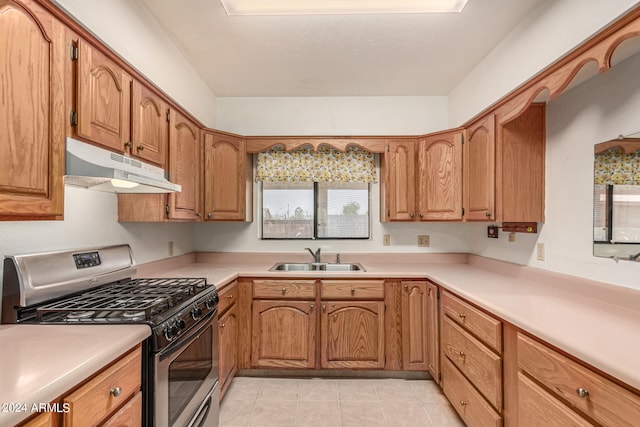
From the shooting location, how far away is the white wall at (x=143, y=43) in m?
1.39

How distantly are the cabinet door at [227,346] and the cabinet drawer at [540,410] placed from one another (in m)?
1.74

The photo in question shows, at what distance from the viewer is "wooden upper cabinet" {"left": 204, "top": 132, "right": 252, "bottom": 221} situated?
257cm

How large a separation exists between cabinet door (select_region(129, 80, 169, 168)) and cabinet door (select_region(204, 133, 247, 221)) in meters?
0.60

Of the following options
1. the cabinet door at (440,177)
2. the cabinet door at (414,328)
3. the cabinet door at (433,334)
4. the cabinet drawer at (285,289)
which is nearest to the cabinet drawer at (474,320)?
the cabinet door at (433,334)

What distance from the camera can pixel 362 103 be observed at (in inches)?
120

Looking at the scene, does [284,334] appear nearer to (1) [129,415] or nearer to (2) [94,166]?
(1) [129,415]

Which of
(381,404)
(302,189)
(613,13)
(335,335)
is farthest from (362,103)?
(381,404)

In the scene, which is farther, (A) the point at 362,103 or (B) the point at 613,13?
(A) the point at 362,103

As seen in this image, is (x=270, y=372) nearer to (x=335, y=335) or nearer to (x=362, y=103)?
(x=335, y=335)

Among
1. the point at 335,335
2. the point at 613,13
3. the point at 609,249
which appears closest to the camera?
the point at 613,13

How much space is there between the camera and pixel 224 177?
2.66m

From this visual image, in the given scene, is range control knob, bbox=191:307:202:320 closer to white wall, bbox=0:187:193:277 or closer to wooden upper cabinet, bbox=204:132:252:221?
white wall, bbox=0:187:193:277

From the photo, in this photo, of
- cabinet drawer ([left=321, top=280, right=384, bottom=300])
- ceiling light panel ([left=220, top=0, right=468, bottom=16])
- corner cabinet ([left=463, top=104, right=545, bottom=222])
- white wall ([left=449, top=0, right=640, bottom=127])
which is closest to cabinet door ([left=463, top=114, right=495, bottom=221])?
corner cabinet ([left=463, top=104, right=545, bottom=222])

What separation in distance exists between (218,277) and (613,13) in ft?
8.27
